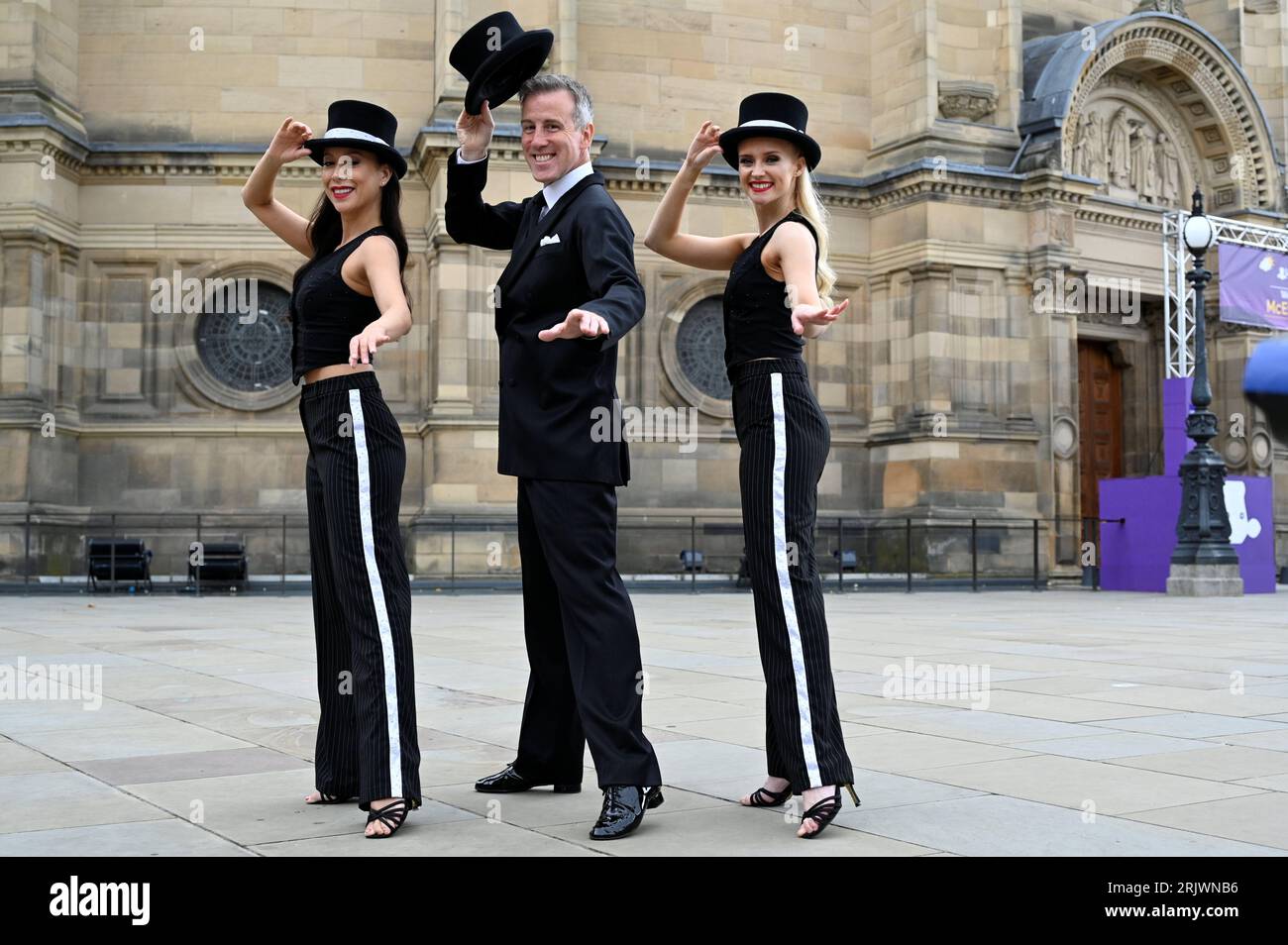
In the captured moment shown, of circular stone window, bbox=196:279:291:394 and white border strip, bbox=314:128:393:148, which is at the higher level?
circular stone window, bbox=196:279:291:394

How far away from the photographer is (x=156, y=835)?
416cm

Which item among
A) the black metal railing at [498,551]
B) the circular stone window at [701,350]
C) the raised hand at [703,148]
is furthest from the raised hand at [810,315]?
the circular stone window at [701,350]

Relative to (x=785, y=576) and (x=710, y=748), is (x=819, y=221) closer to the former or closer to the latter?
(x=785, y=576)

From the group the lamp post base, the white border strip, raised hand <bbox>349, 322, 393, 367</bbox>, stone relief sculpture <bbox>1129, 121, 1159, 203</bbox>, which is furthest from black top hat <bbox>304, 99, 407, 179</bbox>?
stone relief sculpture <bbox>1129, 121, 1159, 203</bbox>

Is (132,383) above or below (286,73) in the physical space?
below

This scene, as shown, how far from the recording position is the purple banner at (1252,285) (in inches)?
963

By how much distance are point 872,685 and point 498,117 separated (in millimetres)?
15305

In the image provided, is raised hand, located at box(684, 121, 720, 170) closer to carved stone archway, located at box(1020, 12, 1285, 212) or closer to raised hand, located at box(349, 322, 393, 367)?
raised hand, located at box(349, 322, 393, 367)

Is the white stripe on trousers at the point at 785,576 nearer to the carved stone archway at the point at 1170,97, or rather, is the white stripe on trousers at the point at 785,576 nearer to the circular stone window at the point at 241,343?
the circular stone window at the point at 241,343

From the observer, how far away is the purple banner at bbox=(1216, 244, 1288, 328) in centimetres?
2445

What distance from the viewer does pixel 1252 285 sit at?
24.8 meters

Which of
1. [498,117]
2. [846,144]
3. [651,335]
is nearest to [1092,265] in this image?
[846,144]

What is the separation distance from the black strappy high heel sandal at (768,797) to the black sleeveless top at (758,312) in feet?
4.80
